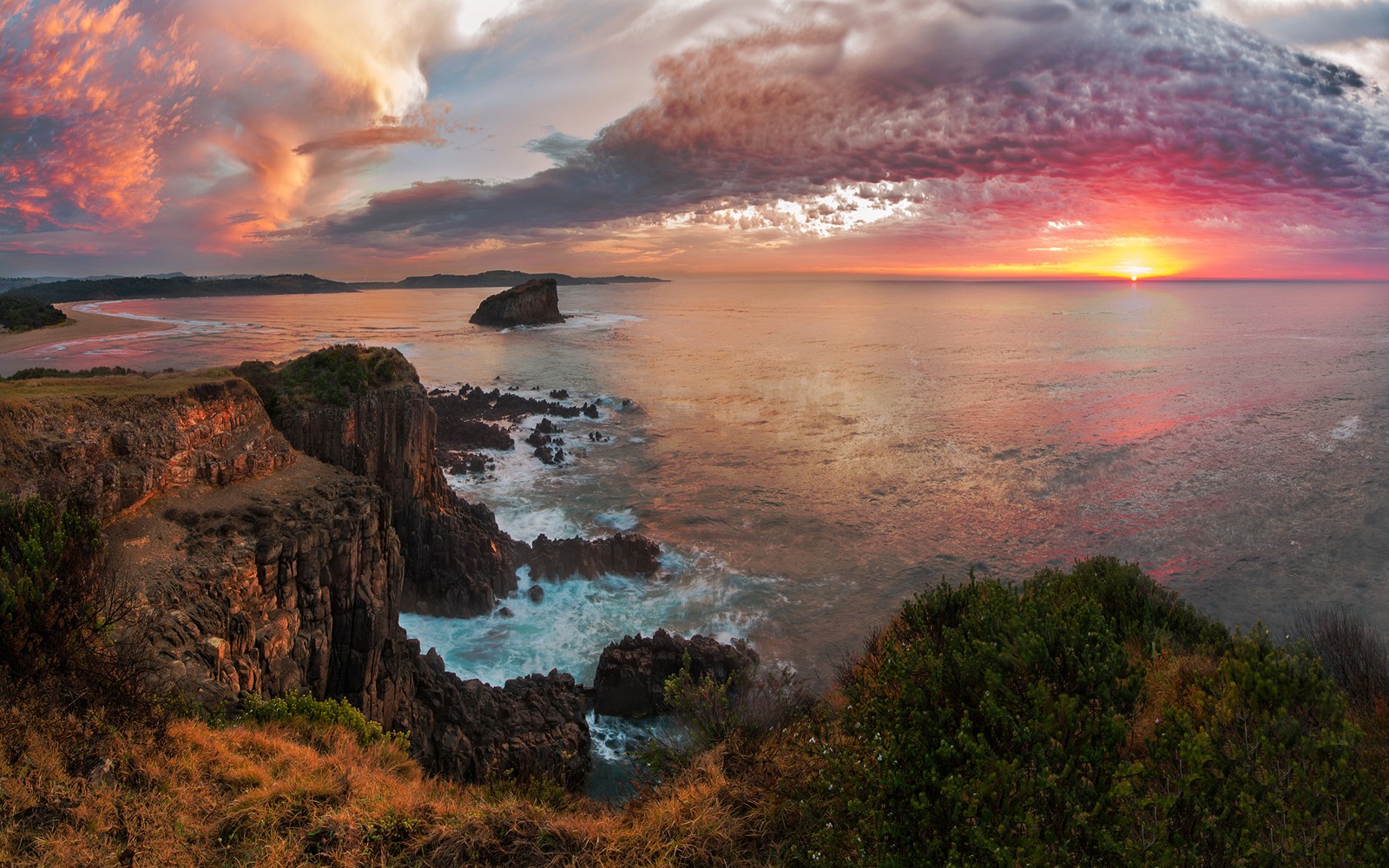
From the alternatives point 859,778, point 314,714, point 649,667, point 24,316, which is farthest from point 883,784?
point 24,316

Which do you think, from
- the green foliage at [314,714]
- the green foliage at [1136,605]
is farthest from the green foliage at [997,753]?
the green foliage at [314,714]

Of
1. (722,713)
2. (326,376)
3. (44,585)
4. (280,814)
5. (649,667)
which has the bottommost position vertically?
(649,667)

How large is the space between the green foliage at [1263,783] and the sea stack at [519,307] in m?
125

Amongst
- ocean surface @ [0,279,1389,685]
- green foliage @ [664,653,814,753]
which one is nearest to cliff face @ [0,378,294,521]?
ocean surface @ [0,279,1389,685]

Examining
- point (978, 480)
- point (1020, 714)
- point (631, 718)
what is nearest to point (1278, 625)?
point (978, 480)

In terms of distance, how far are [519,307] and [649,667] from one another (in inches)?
4597

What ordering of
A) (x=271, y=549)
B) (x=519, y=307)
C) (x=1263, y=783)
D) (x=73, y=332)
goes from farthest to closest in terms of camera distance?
(x=519, y=307) → (x=73, y=332) → (x=271, y=549) → (x=1263, y=783)

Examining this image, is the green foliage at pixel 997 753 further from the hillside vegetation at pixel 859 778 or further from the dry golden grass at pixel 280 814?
the dry golden grass at pixel 280 814

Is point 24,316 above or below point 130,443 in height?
above

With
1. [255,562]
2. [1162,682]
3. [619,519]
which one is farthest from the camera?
[619,519]

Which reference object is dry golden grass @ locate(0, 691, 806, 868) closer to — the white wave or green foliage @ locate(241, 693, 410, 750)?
green foliage @ locate(241, 693, 410, 750)

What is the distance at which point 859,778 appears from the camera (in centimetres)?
647

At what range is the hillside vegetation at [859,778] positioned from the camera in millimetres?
5117

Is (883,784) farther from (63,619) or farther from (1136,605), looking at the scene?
(1136,605)
